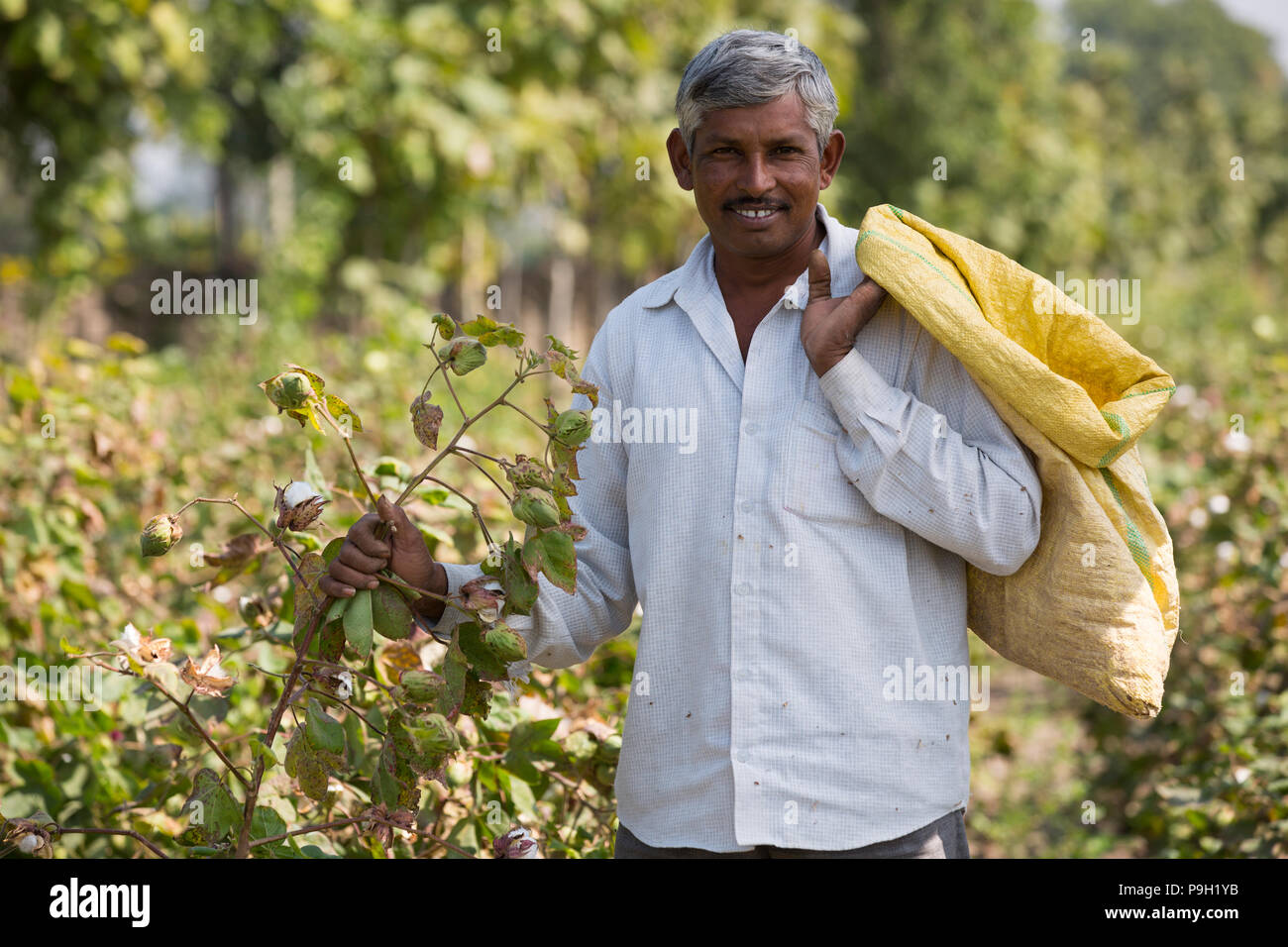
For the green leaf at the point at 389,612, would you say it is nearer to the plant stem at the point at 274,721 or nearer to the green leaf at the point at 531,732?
the plant stem at the point at 274,721

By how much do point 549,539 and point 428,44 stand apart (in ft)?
29.1

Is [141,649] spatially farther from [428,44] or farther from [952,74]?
[952,74]

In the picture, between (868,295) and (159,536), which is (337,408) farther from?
(868,295)

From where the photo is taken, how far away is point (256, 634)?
2.21m

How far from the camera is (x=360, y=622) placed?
5.29 ft

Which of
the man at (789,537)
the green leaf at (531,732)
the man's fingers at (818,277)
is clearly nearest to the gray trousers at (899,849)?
the man at (789,537)

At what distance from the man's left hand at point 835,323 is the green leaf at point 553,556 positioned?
39 centimetres

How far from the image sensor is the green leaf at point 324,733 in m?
1.59

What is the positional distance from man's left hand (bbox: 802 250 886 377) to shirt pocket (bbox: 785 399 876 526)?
0.08 meters

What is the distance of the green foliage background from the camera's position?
2836 mm

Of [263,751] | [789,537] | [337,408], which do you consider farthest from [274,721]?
[789,537]

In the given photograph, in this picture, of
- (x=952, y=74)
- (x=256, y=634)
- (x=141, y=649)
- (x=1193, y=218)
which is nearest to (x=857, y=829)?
(x=141, y=649)

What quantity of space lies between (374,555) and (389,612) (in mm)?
75
